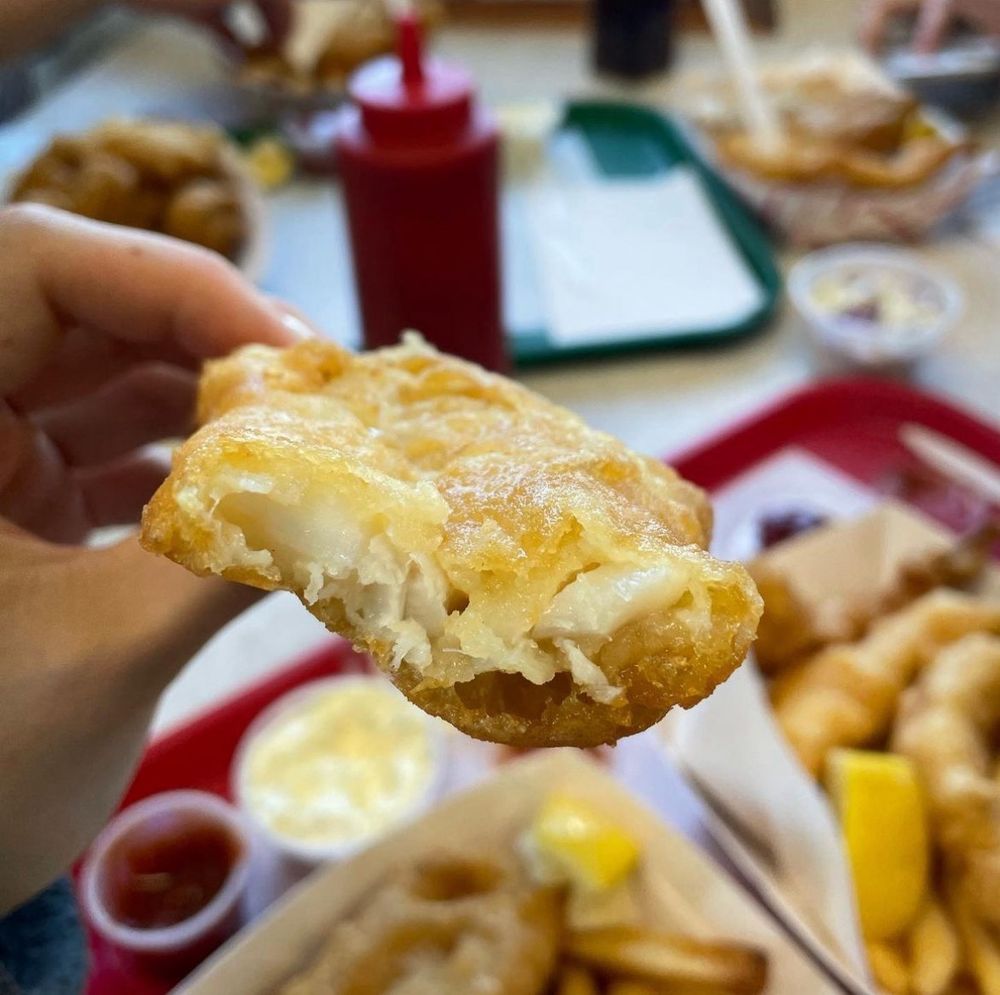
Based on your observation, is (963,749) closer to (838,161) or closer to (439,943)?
(439,943)

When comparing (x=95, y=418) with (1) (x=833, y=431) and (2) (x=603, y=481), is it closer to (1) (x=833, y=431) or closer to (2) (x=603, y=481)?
(2) (x=603, y=481)

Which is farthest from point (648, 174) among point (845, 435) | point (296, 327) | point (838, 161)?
point (296, 327)

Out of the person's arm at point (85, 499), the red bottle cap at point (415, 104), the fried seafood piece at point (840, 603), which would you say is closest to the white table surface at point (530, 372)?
the person's arm at point (85, 499)

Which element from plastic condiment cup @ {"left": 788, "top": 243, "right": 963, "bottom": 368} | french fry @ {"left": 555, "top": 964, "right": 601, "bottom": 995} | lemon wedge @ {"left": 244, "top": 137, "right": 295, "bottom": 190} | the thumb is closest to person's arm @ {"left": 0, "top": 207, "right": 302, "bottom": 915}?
french fry @ {"left": 555, "top": 964, "right": 601, "bottom": 995}

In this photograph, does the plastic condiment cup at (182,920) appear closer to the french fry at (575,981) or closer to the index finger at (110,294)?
the french fry at (575,981)

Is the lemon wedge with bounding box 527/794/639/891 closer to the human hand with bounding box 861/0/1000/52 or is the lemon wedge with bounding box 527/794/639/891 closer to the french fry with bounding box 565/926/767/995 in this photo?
the french fry with bounding box 565/926/767/995
